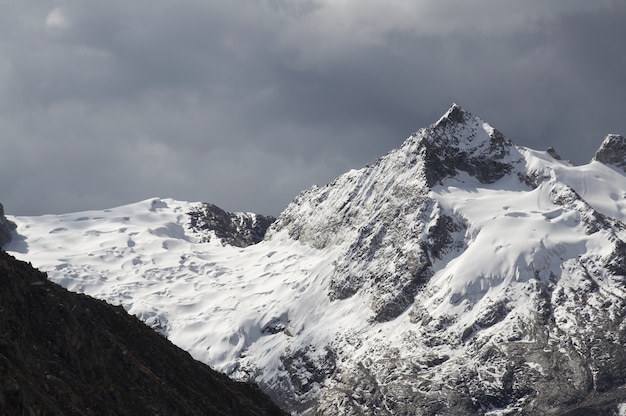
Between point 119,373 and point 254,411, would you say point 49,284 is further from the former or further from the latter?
point 254,411

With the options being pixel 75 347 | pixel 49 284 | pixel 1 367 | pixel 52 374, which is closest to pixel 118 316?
pixel 49 284

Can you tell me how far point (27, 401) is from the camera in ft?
193

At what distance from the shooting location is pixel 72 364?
80000 millimetres

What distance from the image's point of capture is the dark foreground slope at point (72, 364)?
6575 centimetres

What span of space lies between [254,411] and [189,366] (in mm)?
9966

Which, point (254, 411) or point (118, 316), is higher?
point (118, 316)

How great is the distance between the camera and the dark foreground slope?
216 feet

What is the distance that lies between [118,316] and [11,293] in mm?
33786

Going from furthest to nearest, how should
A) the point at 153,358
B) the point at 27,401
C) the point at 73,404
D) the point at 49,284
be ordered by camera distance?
1. the point at 153,358
2. the point at 49,284
3. the point at 73,404
4. the point at 27,401

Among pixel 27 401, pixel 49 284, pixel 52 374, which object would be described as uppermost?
pixel 49 284

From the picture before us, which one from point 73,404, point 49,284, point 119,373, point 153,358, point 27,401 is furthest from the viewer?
point 153,358

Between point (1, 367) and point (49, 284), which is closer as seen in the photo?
point (1, 367)

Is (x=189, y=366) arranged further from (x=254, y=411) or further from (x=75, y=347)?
(x=75, y=347)

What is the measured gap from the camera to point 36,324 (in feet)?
262
